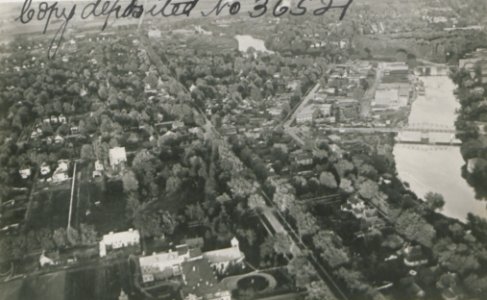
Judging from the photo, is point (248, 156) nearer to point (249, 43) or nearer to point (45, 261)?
point (249, 43)

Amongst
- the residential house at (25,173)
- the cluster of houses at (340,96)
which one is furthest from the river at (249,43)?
the residential house at (25,173)

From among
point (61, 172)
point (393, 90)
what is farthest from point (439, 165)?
point (61, 172)

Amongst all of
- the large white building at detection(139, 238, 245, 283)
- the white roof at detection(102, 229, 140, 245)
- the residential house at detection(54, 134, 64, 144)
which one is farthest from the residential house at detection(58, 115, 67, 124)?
the large white building at detection(139, 238, 245, 283)

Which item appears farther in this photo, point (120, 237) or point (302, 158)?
point (302, 158)

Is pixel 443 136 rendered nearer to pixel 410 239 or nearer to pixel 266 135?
pixel 410 239

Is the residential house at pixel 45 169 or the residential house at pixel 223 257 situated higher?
the residential house at pixel 45 169

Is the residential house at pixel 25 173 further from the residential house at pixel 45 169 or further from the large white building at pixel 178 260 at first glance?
the large white building at pixel 178 260

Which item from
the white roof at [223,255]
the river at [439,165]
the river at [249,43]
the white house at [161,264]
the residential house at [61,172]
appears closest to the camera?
the white house at [161,264]
